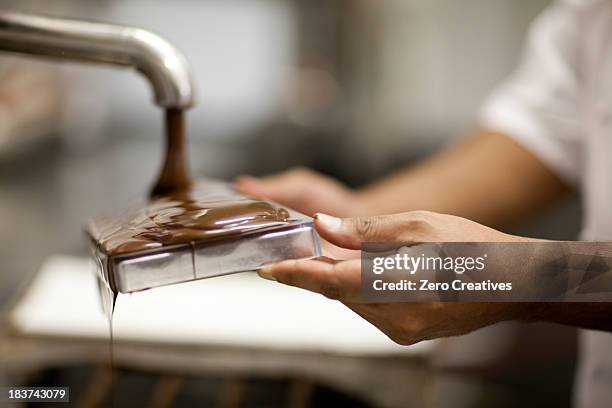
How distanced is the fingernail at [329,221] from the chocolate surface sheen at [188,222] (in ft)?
0.07

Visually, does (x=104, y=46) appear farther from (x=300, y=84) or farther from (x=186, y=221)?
(x=300, y=84)

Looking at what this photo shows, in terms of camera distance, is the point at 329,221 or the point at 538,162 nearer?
the point at 329,221

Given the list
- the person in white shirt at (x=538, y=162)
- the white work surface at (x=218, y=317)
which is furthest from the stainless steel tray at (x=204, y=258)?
the white work surface at (x=218, y=317)

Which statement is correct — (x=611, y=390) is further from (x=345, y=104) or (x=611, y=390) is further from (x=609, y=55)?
(x=345, y=104)

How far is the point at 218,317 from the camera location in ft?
2.23

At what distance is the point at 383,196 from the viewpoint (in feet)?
2.86

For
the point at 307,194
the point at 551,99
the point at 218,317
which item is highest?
the point at 551,99

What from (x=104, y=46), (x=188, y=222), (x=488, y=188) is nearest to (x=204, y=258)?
(x=188, y=222)

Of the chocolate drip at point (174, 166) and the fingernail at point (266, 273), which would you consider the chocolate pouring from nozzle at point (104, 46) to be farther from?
the fingernail at point (266, 273)

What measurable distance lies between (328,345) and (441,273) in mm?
311

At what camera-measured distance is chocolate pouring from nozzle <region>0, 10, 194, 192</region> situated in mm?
483

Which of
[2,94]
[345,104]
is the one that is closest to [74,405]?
[2,94]

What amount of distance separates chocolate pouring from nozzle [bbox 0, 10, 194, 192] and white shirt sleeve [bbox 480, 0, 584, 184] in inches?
19.5

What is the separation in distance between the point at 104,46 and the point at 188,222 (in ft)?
0.60
